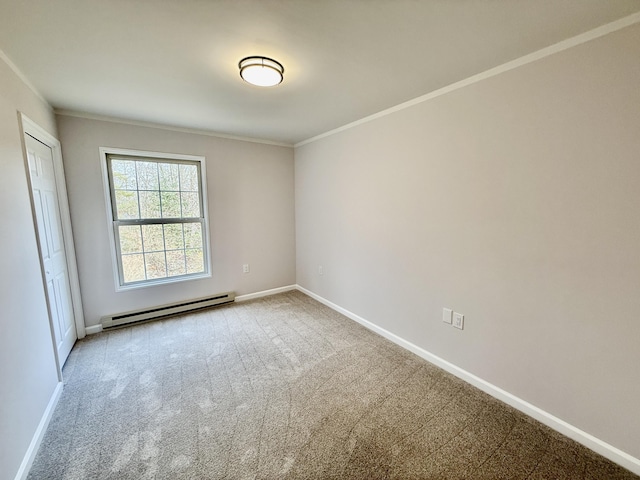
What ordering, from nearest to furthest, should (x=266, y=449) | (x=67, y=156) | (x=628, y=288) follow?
(x=628, y=288), (x=266, y=449), (x=67, y=156)

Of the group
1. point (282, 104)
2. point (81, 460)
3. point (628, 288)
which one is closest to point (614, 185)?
point (628, 288)

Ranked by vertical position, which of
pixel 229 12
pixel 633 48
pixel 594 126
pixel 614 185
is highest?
pixel 229 12

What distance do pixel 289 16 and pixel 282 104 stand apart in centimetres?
115

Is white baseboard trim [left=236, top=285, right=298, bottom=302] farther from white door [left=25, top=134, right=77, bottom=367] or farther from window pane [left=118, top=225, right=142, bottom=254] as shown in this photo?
white door [left=25, top=134, right=77, bottom=367]

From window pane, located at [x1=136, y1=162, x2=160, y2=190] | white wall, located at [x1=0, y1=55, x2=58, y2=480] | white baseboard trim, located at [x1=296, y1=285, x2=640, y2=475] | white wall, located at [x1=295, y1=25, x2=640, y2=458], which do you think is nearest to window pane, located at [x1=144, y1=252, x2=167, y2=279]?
window pane, located at [x1=136, y1=162, x2=160, y2=190]

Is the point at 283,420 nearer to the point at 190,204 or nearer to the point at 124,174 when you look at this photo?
the point at 190,204

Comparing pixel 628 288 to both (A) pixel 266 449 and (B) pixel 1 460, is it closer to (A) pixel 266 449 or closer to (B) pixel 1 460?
(A) pixel 266 449

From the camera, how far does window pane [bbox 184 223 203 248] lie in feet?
11.3

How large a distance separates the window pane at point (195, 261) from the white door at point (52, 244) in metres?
1.17

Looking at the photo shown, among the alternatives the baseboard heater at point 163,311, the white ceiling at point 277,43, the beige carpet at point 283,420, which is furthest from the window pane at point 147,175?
the beige carpet at point 283,420

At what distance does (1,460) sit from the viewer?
121 centimetres

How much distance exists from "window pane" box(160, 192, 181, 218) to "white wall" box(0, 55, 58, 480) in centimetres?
140

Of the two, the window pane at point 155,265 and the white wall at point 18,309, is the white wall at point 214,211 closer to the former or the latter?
the window pane at point 155,265

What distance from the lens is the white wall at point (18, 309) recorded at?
4.41ft
